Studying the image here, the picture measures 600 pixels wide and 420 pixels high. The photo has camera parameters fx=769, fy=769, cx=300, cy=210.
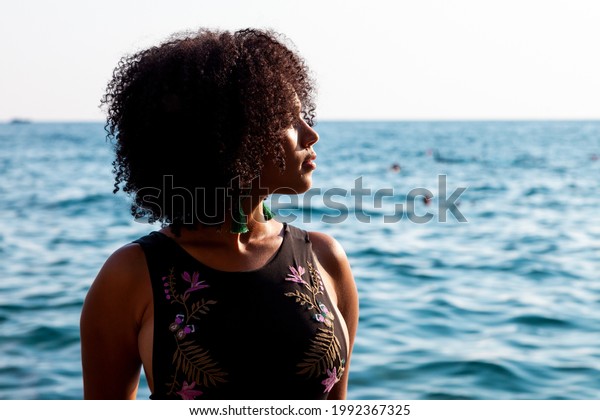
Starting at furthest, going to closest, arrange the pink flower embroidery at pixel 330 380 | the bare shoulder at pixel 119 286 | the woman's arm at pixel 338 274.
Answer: the woman's arm at pixel 338 274
the pink flower embroidery at pixel 330 380
the bare shoulder at pixel 119 286

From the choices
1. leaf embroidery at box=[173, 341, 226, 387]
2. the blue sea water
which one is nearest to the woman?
leaf embroidery at box=[173, 341, 226, 387]

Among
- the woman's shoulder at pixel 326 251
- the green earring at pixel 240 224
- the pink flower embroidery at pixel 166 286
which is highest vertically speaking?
the green earring at pixel 240 224

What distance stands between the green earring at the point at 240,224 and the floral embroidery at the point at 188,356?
0.82 ft

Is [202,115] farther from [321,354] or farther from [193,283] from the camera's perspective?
[321,354]

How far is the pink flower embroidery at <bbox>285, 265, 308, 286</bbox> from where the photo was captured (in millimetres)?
2166

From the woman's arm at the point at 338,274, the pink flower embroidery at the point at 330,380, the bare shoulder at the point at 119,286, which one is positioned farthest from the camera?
the woman's arm at the point at 338,274

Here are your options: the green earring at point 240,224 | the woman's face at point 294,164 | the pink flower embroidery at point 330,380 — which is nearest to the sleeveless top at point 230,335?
the pink flower embroidery at point 330,380

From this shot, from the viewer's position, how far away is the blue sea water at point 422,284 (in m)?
6.64

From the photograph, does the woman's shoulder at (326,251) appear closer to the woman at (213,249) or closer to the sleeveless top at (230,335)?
the woman at (213,249)

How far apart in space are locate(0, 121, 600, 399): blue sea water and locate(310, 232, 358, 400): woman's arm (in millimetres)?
3883

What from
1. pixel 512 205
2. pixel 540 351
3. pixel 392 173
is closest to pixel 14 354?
pixel 540 351

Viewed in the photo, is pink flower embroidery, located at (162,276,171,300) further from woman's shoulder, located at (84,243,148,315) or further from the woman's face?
the woman's face

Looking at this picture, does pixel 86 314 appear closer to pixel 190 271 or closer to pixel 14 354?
pixel 190 271

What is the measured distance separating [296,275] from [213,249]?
0.25m
